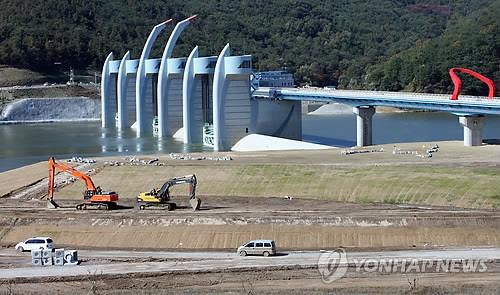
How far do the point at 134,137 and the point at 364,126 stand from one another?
2948cm

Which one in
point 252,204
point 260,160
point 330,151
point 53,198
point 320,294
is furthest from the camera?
point 330,151

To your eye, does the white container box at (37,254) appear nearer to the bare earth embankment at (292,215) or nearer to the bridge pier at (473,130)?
the bare earth embankment at (292,215)

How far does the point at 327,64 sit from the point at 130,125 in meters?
78.6

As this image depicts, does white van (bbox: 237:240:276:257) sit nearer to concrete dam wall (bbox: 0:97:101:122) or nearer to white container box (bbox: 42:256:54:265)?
white container box (bbox: 42:256:54:265)

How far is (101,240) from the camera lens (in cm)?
3366

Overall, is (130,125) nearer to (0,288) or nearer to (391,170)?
(391,170)

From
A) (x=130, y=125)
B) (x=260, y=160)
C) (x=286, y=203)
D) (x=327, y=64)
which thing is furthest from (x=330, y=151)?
(x=327, y=64)

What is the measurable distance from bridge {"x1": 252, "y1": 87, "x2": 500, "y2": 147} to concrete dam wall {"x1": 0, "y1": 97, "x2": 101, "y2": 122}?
147 feet

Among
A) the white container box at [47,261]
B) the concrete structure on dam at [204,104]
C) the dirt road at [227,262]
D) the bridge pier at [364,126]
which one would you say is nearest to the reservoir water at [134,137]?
the concrete structure on dam at [204,104]

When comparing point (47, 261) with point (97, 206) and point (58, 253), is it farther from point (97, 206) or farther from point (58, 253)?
point (97, 206)

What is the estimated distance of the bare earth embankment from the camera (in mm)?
26016

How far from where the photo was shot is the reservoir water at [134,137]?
73781 millimetres

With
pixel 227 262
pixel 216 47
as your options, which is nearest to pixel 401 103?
pixel 227 262

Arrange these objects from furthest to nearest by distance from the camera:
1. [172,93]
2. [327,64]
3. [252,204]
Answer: [327,64], [172,93], [252,204]
